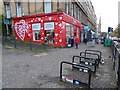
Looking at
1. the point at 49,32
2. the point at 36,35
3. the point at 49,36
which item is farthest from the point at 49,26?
the point at 36,35

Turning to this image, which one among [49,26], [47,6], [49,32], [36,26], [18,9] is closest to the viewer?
[49,26]

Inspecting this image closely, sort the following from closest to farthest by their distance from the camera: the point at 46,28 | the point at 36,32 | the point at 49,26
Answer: the point at 49,26 → the point at 46,28 → the point at 36,32

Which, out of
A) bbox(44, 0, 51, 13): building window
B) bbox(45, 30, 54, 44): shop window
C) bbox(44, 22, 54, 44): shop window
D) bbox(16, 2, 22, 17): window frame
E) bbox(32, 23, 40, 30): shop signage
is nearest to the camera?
bbox(44, 22, 54, 44): shop window

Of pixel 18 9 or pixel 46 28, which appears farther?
pixel 18 9

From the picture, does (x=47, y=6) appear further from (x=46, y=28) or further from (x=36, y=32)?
(x=36, y=32)

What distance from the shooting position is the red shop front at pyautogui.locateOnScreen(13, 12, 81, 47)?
1233 centimetres

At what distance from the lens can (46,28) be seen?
43.8 ft

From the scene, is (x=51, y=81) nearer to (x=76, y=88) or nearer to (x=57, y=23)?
(x=76, y=88)

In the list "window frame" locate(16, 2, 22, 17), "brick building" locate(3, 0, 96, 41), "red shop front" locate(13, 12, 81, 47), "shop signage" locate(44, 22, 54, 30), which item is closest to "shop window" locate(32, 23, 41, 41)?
"red shop front" locate(13, 12, 81, 47)

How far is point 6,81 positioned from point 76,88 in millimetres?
2817

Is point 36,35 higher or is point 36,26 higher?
point 36,26

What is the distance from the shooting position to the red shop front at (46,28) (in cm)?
1233

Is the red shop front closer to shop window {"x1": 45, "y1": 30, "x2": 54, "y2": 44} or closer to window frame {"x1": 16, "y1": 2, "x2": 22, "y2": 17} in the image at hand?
shop window {"x1": 45, "y1": 30, "x2": 54, "y2": 44}

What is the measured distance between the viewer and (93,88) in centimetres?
307
